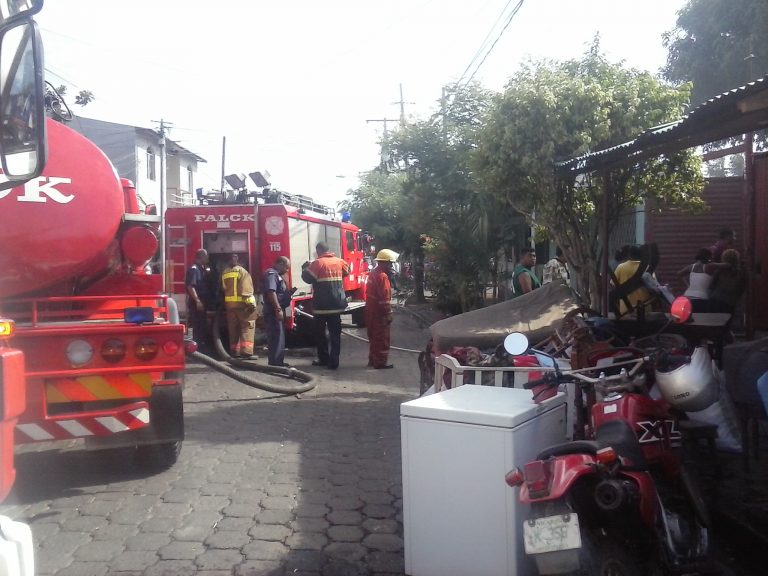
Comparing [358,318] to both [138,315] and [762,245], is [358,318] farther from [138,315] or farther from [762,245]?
[138,315]

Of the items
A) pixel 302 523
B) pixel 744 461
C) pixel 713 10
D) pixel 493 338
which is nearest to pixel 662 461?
pixel 744 461

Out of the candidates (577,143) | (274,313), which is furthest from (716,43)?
(274,313)

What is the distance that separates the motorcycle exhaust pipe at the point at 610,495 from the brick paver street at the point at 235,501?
147cm

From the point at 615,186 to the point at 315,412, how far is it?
4.38 metres

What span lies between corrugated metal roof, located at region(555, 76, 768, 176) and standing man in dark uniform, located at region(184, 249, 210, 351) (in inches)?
245

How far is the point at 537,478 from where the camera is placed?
9.57 feet

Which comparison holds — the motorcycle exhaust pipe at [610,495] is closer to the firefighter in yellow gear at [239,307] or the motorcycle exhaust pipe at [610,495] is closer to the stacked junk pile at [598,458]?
the stacked junk pile at [598,458]

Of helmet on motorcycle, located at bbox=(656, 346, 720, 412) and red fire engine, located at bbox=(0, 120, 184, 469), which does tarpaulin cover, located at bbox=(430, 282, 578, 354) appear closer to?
red fire engine, located at bbox=(0, 120, 184, 469)

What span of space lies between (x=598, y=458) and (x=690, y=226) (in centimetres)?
1100

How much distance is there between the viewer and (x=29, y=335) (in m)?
4.84

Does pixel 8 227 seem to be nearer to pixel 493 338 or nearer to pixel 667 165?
pixel 493 338

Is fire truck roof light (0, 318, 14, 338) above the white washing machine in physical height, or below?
above

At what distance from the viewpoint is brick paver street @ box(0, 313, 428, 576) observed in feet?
13.3

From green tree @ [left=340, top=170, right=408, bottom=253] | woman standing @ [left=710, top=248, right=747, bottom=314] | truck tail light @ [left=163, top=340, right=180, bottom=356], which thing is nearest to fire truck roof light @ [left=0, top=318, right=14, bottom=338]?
truck tail light @ [left=163, top=340, right=180, bottom=356]
